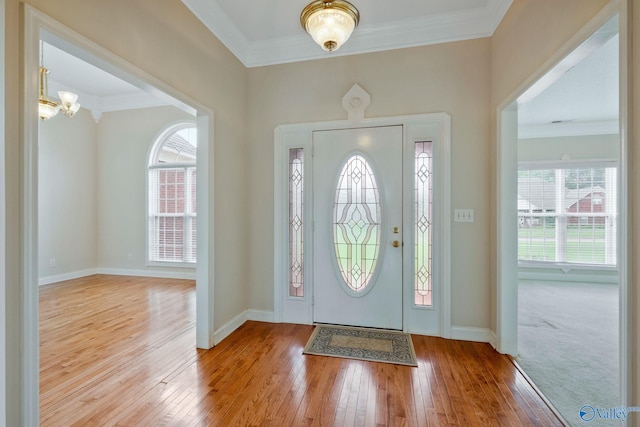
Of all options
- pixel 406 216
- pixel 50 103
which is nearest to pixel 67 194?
pixel 50 103

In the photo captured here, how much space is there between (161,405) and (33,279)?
111 cm

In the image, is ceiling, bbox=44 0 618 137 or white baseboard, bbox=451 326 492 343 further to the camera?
white baseboard, bbox=451 326 492 343

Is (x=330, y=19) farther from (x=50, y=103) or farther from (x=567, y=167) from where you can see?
(x=567, y=167)

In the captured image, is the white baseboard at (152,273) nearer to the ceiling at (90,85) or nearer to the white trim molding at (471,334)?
the ceiling at (90,85)

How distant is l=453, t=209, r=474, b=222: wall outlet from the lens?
2848 mm

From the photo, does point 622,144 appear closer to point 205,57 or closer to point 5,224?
point 5,224

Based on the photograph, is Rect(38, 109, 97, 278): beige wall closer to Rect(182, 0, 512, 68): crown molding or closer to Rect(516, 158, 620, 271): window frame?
Rect(182, 0, 512, 68): crown molding

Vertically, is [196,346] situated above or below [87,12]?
below

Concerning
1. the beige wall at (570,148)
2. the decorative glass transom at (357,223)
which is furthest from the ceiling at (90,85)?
the beige wall at (570,148)

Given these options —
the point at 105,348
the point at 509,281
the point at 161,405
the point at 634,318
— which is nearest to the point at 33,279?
the point at 161,405

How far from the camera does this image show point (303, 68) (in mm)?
3215

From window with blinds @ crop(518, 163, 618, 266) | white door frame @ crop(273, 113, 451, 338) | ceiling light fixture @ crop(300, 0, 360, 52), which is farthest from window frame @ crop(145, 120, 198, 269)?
window with blinds @ crop(518, 163, 618, 266)

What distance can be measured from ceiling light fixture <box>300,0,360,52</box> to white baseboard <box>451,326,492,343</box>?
279 cm

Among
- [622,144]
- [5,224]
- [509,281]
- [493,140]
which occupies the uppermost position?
Answer: [493,140]
